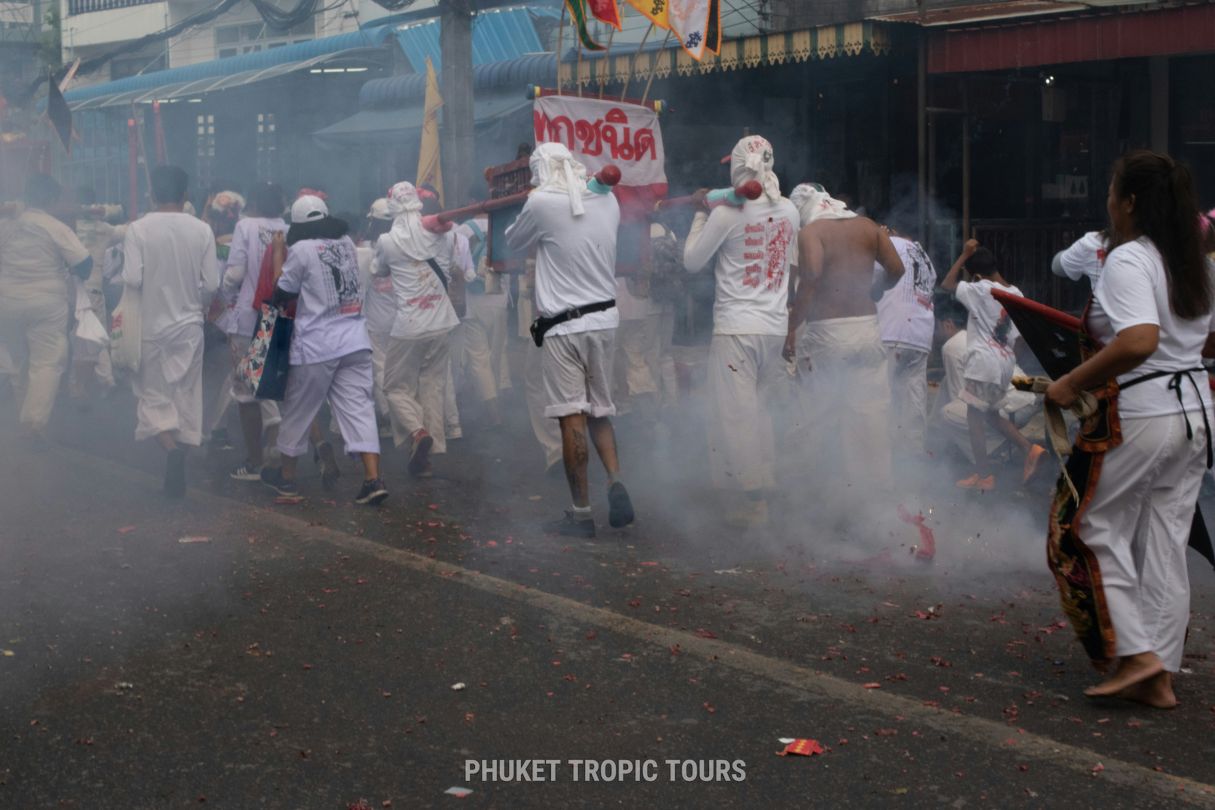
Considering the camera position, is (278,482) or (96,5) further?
(96,5)

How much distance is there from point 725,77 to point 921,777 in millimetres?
10939

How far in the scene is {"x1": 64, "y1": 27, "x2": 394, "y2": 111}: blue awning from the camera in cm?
2030

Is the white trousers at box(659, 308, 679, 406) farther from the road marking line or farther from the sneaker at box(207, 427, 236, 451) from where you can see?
the road marking line

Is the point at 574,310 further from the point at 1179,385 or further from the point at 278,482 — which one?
the point at 1179,385

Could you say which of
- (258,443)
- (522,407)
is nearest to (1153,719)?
(258,443)

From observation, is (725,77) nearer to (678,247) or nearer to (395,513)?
(678,247)

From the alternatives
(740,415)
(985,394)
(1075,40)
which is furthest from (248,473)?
(1075,40)

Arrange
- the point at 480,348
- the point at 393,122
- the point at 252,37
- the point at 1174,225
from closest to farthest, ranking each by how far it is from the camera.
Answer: the point at 1174,225, the point at 480,348, the point at 393,122, the point at 252,37

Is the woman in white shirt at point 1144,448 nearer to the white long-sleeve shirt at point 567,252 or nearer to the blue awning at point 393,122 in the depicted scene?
the white long-sleeve shirt at point 567,252

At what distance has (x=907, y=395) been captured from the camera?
8.75m

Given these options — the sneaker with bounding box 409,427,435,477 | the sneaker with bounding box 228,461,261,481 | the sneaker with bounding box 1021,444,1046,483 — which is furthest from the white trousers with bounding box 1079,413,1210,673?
the sneaker with bounding box 228,461,261,481

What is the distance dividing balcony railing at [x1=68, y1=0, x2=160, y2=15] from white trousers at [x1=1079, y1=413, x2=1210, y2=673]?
3070 centimetres

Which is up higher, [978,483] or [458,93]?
[458,93]

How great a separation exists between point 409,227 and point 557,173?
6.15 ft
